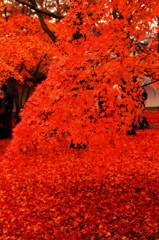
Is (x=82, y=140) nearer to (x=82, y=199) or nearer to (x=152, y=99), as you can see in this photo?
(x=82, y=199)

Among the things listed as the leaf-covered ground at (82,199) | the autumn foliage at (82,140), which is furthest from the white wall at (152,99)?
the autumn foliage at (82,140)

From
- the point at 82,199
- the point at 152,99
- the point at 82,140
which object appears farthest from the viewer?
the point at 152,99

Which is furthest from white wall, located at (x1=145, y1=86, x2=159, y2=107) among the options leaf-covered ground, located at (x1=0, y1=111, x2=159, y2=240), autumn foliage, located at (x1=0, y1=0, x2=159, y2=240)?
autumn foliage, located at (x1=0, y1=0, x2=159, y2=240)

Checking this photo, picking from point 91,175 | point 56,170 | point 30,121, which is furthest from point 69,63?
point 56,170

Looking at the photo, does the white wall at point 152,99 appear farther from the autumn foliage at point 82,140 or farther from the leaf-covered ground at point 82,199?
the autumn foliage at point 82,140

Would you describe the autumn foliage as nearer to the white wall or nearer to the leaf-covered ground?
the leaf-covered ground

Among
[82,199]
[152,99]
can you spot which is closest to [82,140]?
[82,199]

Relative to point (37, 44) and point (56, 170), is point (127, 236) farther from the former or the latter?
point (37, 44)

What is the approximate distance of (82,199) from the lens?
8.35m

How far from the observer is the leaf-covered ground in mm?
6574

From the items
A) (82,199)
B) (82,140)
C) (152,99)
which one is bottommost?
(82,199)

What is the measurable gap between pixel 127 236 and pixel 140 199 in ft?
6.43

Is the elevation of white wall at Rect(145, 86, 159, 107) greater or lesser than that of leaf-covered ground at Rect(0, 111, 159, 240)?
greater

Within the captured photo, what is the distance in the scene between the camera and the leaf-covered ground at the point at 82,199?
6.57m
